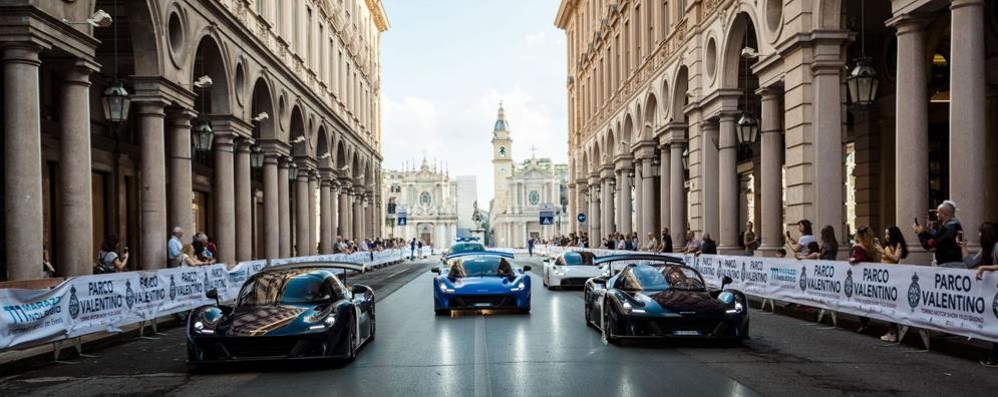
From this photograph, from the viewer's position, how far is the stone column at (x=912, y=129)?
642 inches

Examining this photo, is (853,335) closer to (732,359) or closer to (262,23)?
(732,359)

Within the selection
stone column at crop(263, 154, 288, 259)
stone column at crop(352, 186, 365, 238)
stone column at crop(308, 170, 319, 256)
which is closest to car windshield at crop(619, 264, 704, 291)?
stone column at crop(263, 154, 288, 259)

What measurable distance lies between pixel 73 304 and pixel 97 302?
29.6 inches

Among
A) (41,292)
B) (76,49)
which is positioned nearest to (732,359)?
(41,292)

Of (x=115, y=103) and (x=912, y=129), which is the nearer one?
(x=912, y=129)

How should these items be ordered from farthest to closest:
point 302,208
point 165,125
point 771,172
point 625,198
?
point 625,198 < point 302,208 < point 165,125 < point 771,172

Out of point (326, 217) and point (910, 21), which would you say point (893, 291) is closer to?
point (910, 21)

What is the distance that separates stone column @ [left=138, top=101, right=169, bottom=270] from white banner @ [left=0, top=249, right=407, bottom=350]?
92.2 inches

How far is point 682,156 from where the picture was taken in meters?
34.0

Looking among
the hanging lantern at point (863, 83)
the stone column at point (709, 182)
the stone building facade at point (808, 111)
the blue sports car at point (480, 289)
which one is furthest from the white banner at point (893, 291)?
the stone column at point (709, 182)

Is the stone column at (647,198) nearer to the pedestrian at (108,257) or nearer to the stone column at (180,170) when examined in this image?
the stone column at (180,170)

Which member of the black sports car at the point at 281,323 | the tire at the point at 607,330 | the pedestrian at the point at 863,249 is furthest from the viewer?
the pedestrian at the point at 863,249

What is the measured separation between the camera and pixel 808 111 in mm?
20422

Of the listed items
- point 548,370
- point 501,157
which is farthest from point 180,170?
point 501,157
